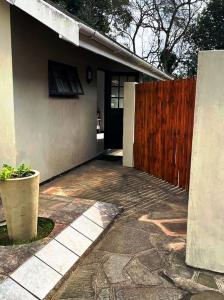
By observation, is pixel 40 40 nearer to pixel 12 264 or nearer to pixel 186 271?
pixel 12 264

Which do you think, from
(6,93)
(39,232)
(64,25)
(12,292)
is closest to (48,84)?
(6,93)

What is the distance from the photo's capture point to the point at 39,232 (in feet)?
13.0

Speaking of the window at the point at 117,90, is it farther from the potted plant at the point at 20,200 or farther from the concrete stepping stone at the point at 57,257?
the concrete stepping stone at the point at 57,257

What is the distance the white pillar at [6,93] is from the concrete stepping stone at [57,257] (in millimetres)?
2111

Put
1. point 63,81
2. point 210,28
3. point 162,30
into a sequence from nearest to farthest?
point 63,81, point 210,28, point 162,30

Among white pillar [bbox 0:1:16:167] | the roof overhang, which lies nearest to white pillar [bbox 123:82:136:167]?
the roof overhang

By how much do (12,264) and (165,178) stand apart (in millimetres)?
4155

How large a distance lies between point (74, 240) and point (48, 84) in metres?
3.37

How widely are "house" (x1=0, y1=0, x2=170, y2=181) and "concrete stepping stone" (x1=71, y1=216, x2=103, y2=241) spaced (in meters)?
1.67

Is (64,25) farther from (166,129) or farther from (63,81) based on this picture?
(166,129)

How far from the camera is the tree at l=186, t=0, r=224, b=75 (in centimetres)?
2062

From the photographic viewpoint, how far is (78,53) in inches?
305

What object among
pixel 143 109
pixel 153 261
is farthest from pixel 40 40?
pixel 153 261

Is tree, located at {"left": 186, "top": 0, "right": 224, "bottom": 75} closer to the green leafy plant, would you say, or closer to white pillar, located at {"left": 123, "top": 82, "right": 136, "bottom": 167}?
white pillar, located at {"left": 123, "top": 82, "right": 136, "bottom": 167}
